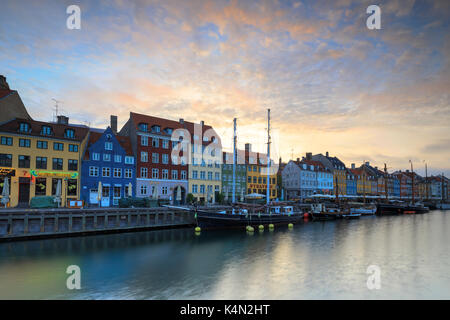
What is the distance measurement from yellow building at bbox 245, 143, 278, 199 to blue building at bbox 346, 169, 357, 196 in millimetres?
45562

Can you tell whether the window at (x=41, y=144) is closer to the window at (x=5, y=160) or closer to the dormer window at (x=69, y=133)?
the dormer window at (x=69, y=133)

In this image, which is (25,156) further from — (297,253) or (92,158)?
(297,253)

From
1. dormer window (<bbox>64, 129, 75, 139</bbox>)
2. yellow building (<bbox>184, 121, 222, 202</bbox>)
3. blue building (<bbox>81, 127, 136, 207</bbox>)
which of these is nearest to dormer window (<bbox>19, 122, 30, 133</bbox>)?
dormer window (<bbox>64, 129, 75, 139</bbox>)

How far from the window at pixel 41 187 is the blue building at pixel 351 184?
9753 centimetres

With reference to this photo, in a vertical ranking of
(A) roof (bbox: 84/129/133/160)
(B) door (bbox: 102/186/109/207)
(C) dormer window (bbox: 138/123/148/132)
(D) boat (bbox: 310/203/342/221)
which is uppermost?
(C) dormer window (bbox: 138/123/148/132)

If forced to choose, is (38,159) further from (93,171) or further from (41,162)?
(93,171)

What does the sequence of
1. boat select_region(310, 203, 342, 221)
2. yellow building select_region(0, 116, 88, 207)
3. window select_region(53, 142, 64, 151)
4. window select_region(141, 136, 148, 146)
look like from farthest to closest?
boat select_region(310, 203, 342, 221)
window select_region(141, 136, 148, 146)
window select_region(53, 142, 64, 151)
yellow building select_region(0, 116, 88, 207)

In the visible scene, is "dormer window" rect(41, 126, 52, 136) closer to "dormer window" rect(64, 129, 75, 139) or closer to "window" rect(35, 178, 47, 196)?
"dormer window" rect(64, 129, 75, 139)

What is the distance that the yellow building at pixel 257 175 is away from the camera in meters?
72.0

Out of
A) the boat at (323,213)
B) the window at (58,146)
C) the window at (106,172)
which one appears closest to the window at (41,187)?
the window at (58,146)

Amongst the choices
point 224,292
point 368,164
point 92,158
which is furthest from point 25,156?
point 368,164

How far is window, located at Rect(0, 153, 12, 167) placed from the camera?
38.1 meters

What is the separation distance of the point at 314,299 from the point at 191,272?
827 centimetres

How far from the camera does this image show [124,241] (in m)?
30.1
